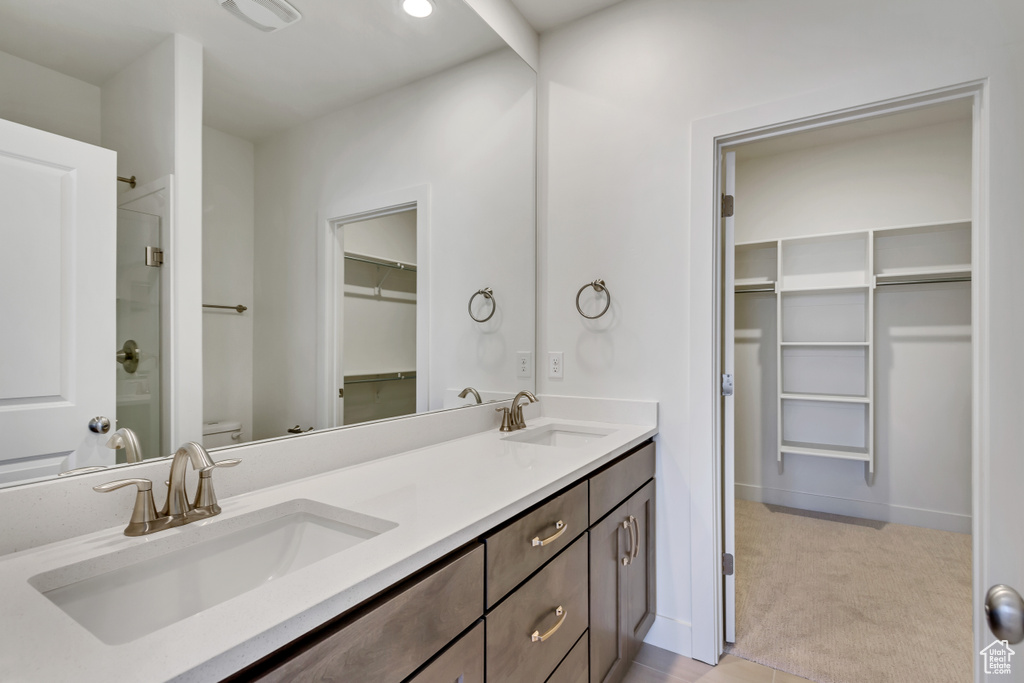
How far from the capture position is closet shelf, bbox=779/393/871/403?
3.07 metres

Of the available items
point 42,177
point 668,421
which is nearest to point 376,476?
point 42,177

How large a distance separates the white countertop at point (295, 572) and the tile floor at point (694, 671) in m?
0.90

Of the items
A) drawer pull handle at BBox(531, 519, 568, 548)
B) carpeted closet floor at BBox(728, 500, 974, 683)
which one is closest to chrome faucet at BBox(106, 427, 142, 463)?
drawer pull handle at BBox(531, 519, 568, 548)

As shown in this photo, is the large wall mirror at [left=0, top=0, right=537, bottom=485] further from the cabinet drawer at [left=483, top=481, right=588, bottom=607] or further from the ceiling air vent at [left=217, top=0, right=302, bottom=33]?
the cabinet drawer at [left=483, top=481, right=588, bottom=607]

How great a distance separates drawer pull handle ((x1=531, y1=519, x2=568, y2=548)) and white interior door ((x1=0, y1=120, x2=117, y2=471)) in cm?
85

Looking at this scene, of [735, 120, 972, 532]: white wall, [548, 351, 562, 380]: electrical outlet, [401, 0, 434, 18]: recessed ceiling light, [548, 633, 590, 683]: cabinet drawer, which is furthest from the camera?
[735, 120, 972, 532]: white wall

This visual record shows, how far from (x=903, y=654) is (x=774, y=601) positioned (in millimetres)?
466

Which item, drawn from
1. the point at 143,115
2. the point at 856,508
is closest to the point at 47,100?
the point at 143,115

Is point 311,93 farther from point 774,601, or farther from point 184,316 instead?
point 774,601

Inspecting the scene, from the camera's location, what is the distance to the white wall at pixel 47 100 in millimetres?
755

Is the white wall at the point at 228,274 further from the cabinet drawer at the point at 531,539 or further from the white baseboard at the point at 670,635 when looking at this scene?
the white baseboard at the point at 670,635

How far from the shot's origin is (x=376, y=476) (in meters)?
1.20

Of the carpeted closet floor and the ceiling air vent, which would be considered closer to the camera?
the ceiling air vent

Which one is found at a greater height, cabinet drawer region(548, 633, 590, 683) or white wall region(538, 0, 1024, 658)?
white wall region(538, 0, 1024, 658)
